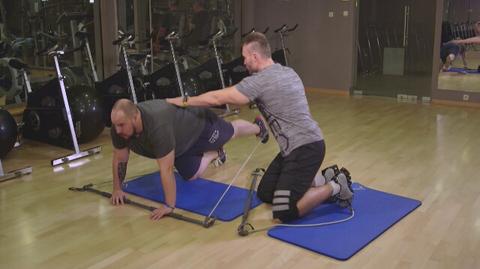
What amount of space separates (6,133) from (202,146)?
193 centimetres

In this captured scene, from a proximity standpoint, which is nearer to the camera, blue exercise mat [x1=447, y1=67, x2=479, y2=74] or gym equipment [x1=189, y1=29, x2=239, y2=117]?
gym equipment [x1=189, y1=29, x2=239, y2=117]

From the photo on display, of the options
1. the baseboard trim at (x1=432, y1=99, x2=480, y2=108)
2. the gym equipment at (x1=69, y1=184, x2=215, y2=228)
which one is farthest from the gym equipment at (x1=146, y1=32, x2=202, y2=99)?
the baseboard trim at (x1=432, y1=99, x2=480, y2=108)

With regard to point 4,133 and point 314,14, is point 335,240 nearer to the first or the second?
point 4,133

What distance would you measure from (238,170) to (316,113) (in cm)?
290

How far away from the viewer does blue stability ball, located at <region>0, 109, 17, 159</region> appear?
4.76m

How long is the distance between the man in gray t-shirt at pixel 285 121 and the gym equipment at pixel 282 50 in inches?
187

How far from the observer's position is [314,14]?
29.0 feet

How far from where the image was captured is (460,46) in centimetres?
757

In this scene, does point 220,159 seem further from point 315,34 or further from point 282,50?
point 315,34

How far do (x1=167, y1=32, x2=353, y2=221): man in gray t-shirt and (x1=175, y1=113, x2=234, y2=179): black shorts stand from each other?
725 mm

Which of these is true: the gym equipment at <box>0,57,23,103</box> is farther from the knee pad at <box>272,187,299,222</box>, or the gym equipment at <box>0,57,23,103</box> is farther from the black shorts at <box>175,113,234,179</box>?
the knee pad at <box>272,187,299,222</box>

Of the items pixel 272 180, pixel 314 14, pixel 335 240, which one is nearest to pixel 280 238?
pixel 335 240

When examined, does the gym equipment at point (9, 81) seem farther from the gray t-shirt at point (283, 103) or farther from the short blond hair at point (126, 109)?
the gray t-shirt at point (283, 103)

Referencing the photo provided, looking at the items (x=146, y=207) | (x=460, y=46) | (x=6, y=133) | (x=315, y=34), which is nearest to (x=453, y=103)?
(x=460, y=46)
